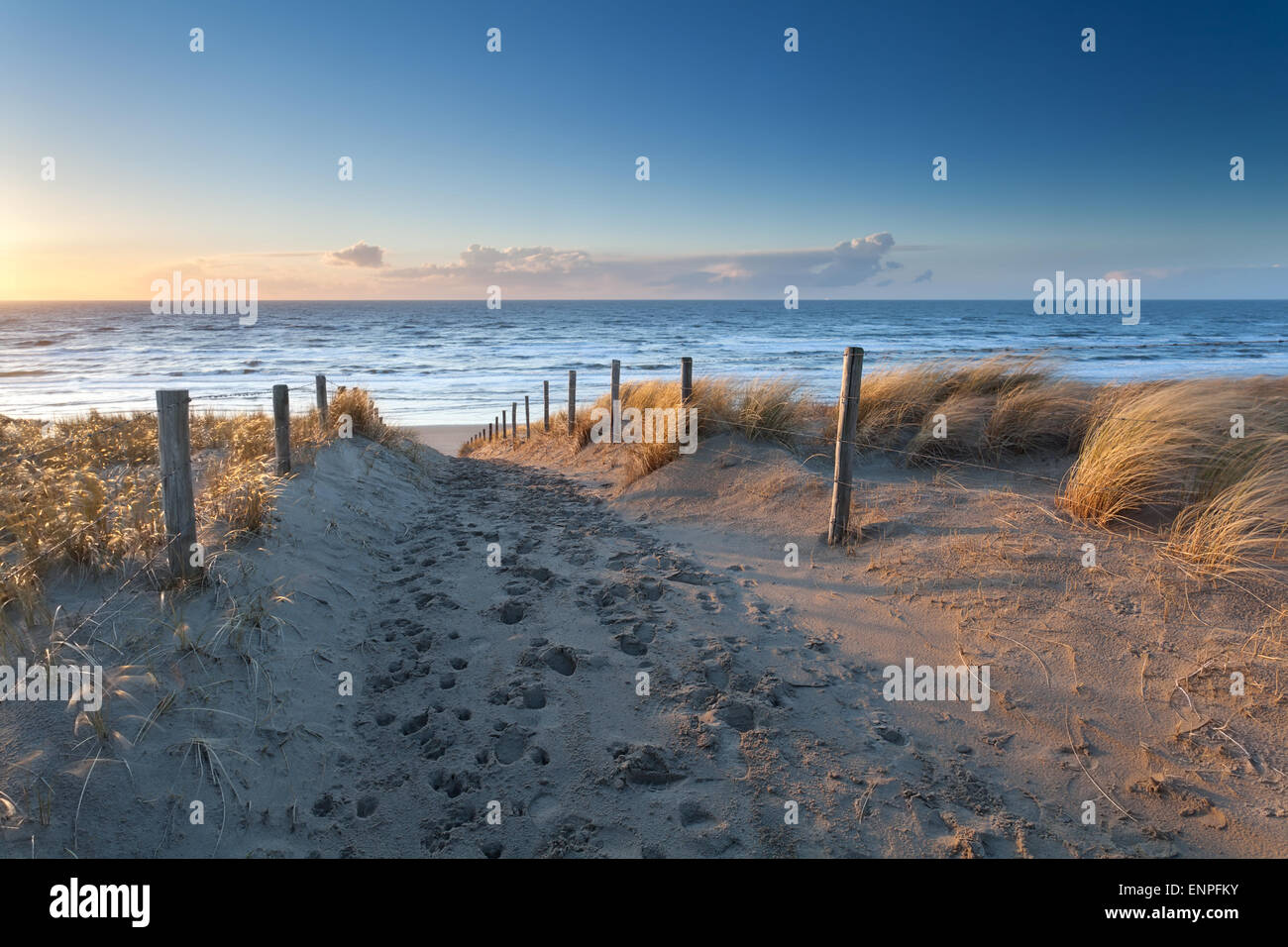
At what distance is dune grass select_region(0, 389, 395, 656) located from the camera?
3.73 metres

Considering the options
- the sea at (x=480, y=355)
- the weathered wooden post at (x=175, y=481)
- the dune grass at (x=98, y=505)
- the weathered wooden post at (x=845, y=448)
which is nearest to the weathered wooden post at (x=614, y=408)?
the sea at (x=480, y=355)

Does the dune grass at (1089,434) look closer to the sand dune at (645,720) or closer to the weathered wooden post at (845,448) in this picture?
the sand dune at (645,720)

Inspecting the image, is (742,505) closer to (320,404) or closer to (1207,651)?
(1207,651)

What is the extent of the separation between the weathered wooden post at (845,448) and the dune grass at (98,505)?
187 inches

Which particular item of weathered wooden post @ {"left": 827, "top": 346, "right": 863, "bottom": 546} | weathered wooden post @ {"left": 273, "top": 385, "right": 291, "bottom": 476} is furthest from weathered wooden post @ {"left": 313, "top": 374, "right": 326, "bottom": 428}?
weathered wooden post @ {"left": 827, "top": 346, "right": 863, "bottom": 546}

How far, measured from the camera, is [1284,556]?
4332mm

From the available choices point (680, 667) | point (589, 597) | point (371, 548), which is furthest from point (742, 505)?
point (371, 548)

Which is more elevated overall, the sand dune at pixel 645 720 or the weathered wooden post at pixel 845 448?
the weathered wooden post at pixel 845 448

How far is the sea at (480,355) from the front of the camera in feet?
83.6

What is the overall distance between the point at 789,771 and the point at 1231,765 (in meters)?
2.10

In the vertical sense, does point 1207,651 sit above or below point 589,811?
above

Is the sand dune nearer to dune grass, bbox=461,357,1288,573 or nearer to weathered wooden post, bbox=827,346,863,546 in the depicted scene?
weathered wooden post, bbox=827,346,863,546

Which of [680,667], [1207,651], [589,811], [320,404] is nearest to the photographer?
[589,811]
